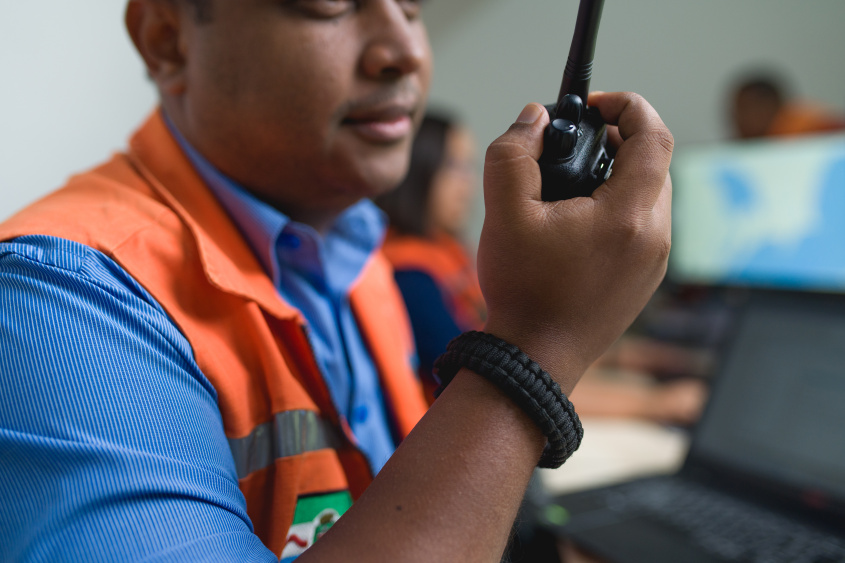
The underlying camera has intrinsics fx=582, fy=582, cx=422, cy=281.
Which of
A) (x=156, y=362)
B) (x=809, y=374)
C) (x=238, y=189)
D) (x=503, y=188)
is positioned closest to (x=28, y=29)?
(x=238, y=189)

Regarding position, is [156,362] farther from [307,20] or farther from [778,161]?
[778,161]

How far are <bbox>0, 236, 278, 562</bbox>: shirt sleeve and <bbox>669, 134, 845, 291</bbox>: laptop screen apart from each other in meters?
1.26

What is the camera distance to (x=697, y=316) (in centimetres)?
152

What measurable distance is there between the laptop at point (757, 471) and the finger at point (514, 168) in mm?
515

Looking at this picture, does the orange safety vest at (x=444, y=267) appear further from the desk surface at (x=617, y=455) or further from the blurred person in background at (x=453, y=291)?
the desk surface at (x=617, y=455)

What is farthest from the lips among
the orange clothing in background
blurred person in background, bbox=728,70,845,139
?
blurred person in background, bbox=728,70,845,139

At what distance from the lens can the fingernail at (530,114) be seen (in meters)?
0.41

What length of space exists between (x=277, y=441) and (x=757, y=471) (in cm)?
76

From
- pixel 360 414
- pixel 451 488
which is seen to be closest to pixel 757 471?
pixel 360 414

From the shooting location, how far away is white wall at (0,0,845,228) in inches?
34.7

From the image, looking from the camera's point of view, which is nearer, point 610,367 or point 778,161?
point 778,161

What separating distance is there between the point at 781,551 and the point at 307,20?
0.80 metres

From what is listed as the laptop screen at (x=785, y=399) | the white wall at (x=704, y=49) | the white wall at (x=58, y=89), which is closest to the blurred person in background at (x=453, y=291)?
the laptop screen at (x=785, y=399)

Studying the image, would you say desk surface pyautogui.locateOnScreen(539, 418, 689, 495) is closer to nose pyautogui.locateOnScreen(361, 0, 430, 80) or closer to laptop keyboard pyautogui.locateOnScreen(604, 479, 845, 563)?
laptop keyboard pyautogui.locateOnScreen(604, 479, 845, 563)
